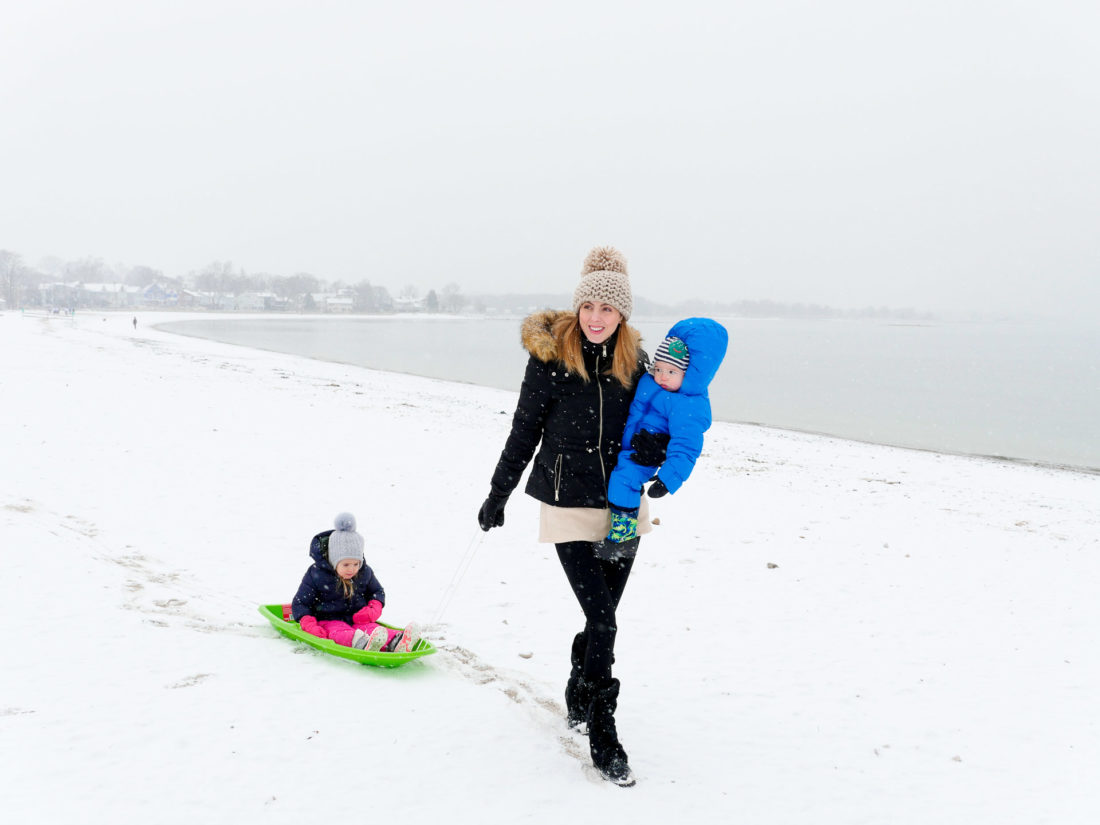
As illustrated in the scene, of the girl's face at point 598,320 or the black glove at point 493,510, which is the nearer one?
the girl's face at point 598,320

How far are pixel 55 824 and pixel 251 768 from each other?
79 centimetres

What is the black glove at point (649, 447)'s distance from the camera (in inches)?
140

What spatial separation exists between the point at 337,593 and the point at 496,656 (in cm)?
126

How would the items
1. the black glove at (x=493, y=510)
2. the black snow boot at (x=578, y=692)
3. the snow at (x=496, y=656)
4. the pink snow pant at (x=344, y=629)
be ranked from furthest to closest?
1. the pink snow pant at (x=344, y=629)
2. the black snow boot at (x=578, y=692)
3. the black glove at (x=493, y=510)
4. the snow at (x=496, y=656)

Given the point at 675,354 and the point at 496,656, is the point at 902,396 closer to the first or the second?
the point at 496,656

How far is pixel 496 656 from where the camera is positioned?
5309mm

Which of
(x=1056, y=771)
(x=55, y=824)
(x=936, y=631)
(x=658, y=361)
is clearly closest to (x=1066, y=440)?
(x=936, y=631)

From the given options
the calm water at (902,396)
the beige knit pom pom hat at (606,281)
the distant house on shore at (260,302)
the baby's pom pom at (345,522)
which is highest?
the distant house on shore at (260,302)

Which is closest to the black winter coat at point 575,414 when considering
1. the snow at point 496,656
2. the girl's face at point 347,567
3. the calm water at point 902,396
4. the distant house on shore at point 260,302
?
the snow at point 496,656

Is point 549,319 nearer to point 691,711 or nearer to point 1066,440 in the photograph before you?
point 691,711

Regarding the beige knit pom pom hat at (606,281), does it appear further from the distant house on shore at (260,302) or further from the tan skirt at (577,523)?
the distant house on shore at (260,302)

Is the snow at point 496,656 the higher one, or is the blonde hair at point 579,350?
the blonde hair at point 579,350

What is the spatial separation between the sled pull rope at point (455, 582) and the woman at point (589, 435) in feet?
8.35

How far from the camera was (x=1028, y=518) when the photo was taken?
11906 mm
